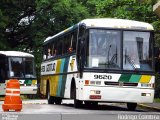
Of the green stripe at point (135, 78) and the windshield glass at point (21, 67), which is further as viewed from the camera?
the windshield glass at point (21, 67)

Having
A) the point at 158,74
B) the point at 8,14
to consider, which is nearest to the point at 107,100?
the point at 158,74

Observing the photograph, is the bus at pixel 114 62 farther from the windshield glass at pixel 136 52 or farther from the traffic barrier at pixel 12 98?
the traffic barrier at pixel 12 98

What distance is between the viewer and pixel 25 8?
4981 cm

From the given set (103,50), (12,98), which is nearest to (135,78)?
(103,50)

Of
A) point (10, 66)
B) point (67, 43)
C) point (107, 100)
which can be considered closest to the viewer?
point (107, 100)

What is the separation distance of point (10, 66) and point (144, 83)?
61.8 feet

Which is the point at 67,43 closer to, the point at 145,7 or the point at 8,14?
the point at 145,7

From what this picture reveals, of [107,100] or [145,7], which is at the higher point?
[145,7]

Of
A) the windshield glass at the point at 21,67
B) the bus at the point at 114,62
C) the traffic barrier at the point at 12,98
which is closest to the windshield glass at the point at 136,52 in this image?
the bus at the point at 114,62

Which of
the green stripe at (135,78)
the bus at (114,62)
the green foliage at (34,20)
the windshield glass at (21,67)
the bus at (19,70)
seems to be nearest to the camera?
the bus at (114,62)

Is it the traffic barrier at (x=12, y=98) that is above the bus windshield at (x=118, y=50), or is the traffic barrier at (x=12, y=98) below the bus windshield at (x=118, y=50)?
below

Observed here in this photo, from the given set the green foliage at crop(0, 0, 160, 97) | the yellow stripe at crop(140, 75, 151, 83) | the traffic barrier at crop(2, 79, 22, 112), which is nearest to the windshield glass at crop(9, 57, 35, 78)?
the green foliage at crop(0, 0, 160, 97)

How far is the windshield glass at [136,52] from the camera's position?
19.3m

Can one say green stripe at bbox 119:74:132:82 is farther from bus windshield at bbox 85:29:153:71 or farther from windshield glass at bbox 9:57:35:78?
windshield glass at bbox 9:57:35:78
